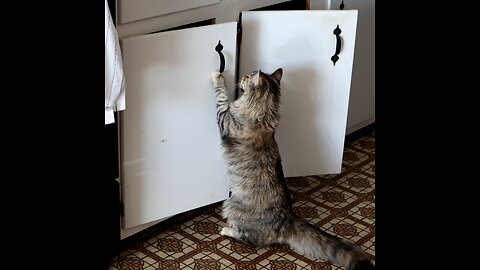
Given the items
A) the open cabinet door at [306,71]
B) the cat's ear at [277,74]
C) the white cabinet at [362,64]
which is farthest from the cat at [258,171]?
the white cabinet at [362,64]

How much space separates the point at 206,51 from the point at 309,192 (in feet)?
3.09

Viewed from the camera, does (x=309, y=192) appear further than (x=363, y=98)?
No

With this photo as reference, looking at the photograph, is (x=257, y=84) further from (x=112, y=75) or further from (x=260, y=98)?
(x=112, y=75)

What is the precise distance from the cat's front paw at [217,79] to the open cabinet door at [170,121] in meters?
0.02

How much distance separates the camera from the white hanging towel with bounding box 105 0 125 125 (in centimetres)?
183

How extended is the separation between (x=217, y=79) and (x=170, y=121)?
0.23 m

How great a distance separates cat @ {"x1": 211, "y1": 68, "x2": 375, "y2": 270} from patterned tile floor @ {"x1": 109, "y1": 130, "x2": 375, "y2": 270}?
0.07m

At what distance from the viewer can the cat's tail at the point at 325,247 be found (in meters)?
2.16

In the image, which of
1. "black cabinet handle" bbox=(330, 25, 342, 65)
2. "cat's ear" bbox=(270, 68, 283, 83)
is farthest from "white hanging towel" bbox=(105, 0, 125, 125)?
"black cabinet handle" bbox=(330, 25, 342, 65)

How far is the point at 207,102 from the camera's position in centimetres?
234

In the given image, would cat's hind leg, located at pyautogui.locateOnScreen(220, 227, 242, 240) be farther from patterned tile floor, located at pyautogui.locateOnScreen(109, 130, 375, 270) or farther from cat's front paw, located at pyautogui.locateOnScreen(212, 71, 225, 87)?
cat's front paw, located at pyautogui.locateOnScreen(212, 71, 225, 87)
